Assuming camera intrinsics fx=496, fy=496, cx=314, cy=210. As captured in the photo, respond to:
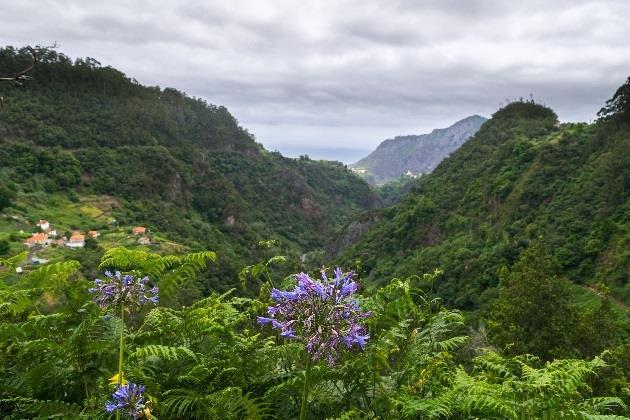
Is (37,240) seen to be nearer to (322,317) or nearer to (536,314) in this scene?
(536,314)

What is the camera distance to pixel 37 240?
7281 centimetres

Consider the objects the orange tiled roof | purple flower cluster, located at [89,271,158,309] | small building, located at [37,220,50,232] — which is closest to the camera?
purple flower cluster, located at [89,271,158,309]

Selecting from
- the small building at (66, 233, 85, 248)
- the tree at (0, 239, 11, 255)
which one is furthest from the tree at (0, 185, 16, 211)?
the tree at (0, 239, 11, 255)

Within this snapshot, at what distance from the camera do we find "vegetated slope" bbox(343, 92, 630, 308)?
62.2 metres

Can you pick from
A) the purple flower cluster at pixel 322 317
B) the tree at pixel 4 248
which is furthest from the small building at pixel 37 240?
the purple flower cluster at pixel 322 317

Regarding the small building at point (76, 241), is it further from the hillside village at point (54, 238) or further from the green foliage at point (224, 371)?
the green foliage at point (224, 371)

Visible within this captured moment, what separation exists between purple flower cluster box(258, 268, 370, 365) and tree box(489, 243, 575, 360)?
2316 cm

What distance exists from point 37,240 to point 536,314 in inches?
2761

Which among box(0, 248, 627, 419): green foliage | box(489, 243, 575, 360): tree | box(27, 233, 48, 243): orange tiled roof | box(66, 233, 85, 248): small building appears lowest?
box(66, 233, 85, 248): small building

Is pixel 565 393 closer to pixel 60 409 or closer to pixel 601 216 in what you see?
pixel 60 409

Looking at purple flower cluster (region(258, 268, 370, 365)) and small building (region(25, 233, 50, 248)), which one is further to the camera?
small building (region(25, 233, 50, 248))

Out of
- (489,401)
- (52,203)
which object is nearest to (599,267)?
(489,401)

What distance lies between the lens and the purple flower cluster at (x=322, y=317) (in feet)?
9.72

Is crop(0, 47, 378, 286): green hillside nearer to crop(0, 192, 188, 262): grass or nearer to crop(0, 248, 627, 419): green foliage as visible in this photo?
crop(0, 192, 188, 262): grass
